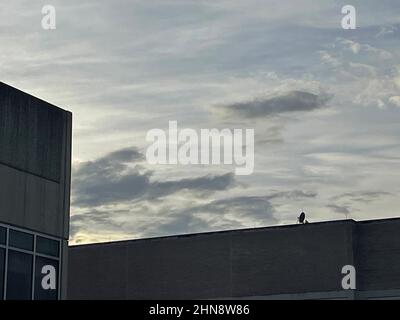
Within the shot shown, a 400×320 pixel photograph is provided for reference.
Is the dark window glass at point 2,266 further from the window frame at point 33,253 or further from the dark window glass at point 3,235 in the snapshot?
the dark window glass at point 3,235

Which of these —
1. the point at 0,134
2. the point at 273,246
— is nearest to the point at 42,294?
the point at 0,134

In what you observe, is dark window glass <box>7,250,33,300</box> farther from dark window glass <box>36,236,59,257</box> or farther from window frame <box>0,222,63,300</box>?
dark window glass <box>36,236,59,257</box>

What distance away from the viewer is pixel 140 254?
56094 millimetres

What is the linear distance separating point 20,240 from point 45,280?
6.04ft

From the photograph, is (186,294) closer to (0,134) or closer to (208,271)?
(208,271)

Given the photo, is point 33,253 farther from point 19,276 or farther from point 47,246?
point 19,276

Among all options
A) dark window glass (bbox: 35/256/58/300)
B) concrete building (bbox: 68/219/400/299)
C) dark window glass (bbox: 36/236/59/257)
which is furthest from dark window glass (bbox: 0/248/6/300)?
concrete building (bbox: 68/219/400/299)

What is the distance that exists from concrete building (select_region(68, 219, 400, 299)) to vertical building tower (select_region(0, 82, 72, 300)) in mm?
19233

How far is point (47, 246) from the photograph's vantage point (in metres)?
33.1

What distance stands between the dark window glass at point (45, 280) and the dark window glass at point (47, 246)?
9.6 inches

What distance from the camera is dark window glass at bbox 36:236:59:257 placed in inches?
1285

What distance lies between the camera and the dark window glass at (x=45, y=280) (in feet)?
106
